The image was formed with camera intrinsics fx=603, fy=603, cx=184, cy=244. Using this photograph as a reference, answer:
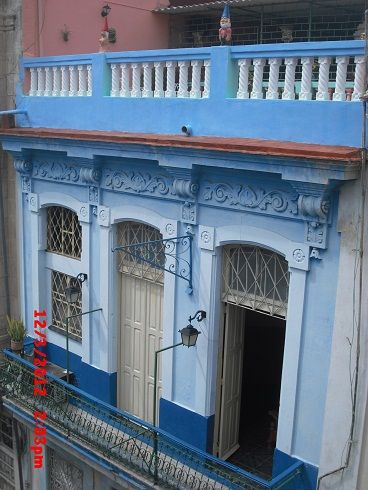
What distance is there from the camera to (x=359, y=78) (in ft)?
18.8

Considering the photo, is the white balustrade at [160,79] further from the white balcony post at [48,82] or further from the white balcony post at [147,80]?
the white balcony post at [48,82]

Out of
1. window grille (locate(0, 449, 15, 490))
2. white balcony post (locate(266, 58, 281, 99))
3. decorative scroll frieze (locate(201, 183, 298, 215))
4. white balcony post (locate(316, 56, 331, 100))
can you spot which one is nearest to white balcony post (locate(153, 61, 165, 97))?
decorative scroll frieze (locate(201, 183, 298, 215))

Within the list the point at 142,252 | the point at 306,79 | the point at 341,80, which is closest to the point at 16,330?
the point at 142,252

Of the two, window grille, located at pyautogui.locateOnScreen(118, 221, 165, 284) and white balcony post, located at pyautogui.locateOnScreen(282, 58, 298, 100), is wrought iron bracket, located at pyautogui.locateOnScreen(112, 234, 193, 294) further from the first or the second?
white balcony post, located at pyautogui.locateOnScreen(282, 58, 298, 100)

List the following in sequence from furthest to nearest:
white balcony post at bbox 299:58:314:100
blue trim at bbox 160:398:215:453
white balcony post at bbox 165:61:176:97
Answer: blue trim at bbox 160:398:215:453, white balcony post at bbox 165:61:176:97, white balcony post at bbox 299:58:314:100

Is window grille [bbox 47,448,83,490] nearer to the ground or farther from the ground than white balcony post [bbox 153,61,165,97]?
nearer to the ground

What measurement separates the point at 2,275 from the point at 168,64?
15.9 feet

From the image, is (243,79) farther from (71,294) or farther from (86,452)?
(86,452)

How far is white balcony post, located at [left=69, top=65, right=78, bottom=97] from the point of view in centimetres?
851

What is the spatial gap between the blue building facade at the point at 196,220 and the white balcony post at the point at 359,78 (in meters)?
0.02

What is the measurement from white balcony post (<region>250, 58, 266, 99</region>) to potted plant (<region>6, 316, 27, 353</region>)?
5.50 metres

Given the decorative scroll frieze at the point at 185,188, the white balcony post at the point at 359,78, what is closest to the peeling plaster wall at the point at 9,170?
the decorative scroll frieze at the point at 185,188

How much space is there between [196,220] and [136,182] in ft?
3.55

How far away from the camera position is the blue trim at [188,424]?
769cm
